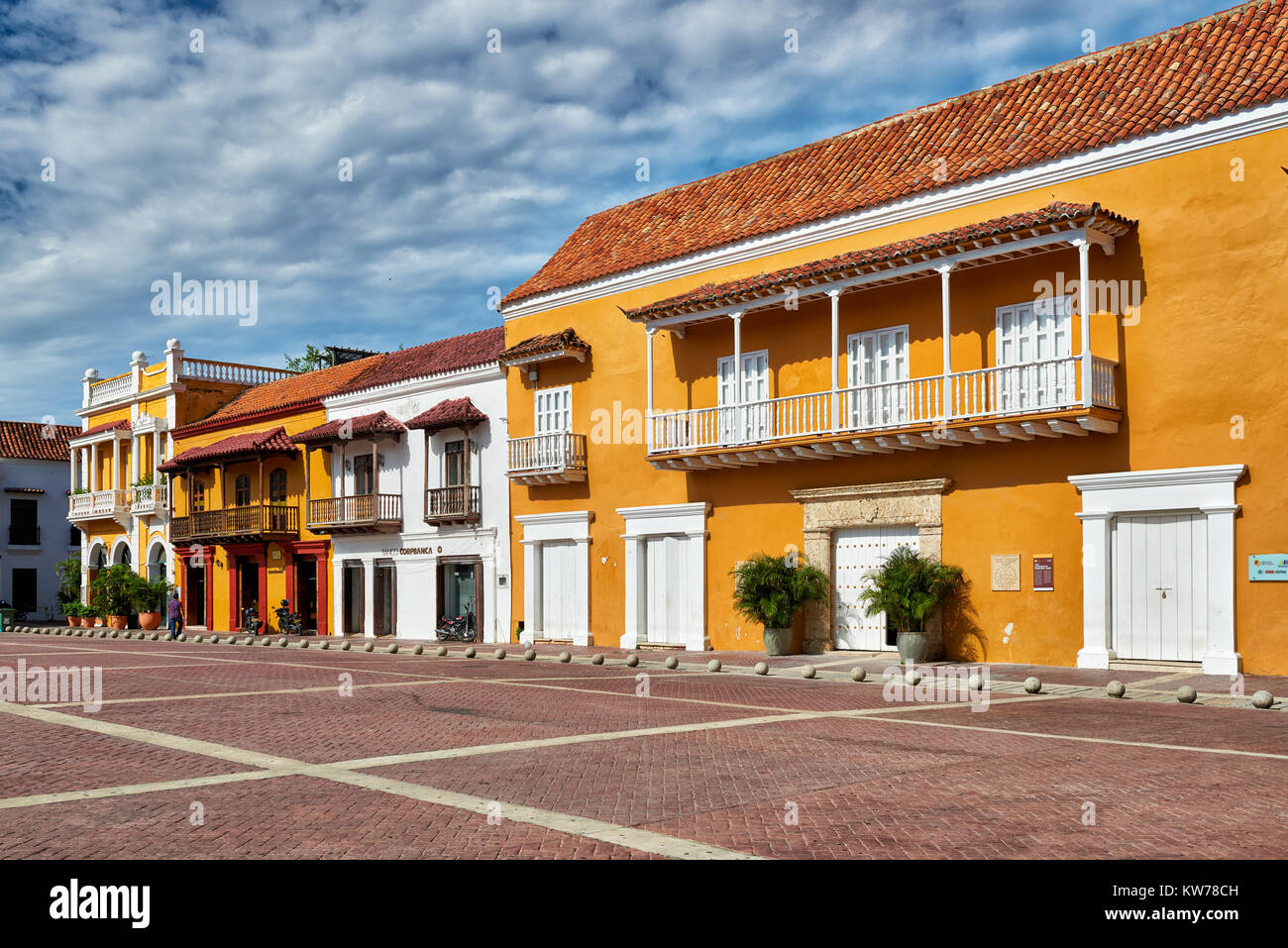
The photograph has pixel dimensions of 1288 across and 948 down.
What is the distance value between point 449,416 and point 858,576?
13.1 meters

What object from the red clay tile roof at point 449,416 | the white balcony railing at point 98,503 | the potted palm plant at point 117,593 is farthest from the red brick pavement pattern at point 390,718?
the white balcony railing at point 98,503

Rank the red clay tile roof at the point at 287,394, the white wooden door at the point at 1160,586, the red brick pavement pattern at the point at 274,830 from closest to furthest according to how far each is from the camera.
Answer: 1. the red brick pavement pattern at the point at 274,830
2. the white wooden door at the point at 1160,586
3. the red clay tile roof at the point at 287,394

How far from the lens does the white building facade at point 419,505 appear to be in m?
30.6

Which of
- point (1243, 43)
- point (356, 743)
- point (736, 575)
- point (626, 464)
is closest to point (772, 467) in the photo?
point (736, 575)

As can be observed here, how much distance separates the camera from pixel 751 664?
20.6 m

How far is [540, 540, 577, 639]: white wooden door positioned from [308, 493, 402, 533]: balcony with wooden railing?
645cm

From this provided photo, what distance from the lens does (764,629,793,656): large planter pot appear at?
2250 cm

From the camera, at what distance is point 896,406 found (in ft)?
67.9

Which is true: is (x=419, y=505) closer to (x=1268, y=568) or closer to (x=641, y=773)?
(x=1268, y=568)

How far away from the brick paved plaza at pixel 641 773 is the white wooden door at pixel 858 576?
5634mm

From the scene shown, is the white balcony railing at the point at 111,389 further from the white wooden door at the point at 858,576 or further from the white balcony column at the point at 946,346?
the white balcony column at the point at 946,346

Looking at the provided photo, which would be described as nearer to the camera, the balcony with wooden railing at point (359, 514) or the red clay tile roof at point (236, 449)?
the balcony with wooden railing at point (359, 514)

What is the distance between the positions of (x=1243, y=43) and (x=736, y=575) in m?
13.0
